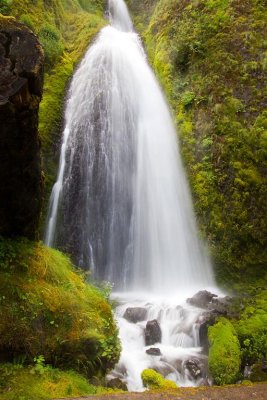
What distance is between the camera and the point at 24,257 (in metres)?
4.99

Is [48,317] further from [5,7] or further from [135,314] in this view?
[5,7]

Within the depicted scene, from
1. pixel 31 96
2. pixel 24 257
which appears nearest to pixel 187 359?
pixel 24 257

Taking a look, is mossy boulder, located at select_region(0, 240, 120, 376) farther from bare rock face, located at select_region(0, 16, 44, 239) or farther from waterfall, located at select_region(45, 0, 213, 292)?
waterfall, located at select_region(45, 0, 213, 292)

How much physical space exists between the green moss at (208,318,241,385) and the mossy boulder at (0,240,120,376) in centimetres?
174

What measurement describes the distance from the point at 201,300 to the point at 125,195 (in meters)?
3.78

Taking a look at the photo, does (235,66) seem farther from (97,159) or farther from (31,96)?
(31,96)

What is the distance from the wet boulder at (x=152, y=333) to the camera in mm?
6688

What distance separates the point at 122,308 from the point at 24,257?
3411mm

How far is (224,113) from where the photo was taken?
36.1 feet

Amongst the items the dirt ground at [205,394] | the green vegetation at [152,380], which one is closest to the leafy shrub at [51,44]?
the green vegetation at [152,380]

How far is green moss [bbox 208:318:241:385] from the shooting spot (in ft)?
19.2

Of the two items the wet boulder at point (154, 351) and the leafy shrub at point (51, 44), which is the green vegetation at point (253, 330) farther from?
the leafy shrub at point (51, 44)

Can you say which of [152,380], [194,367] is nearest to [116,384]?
[152,380]

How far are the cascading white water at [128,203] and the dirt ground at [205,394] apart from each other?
2.60 meters
